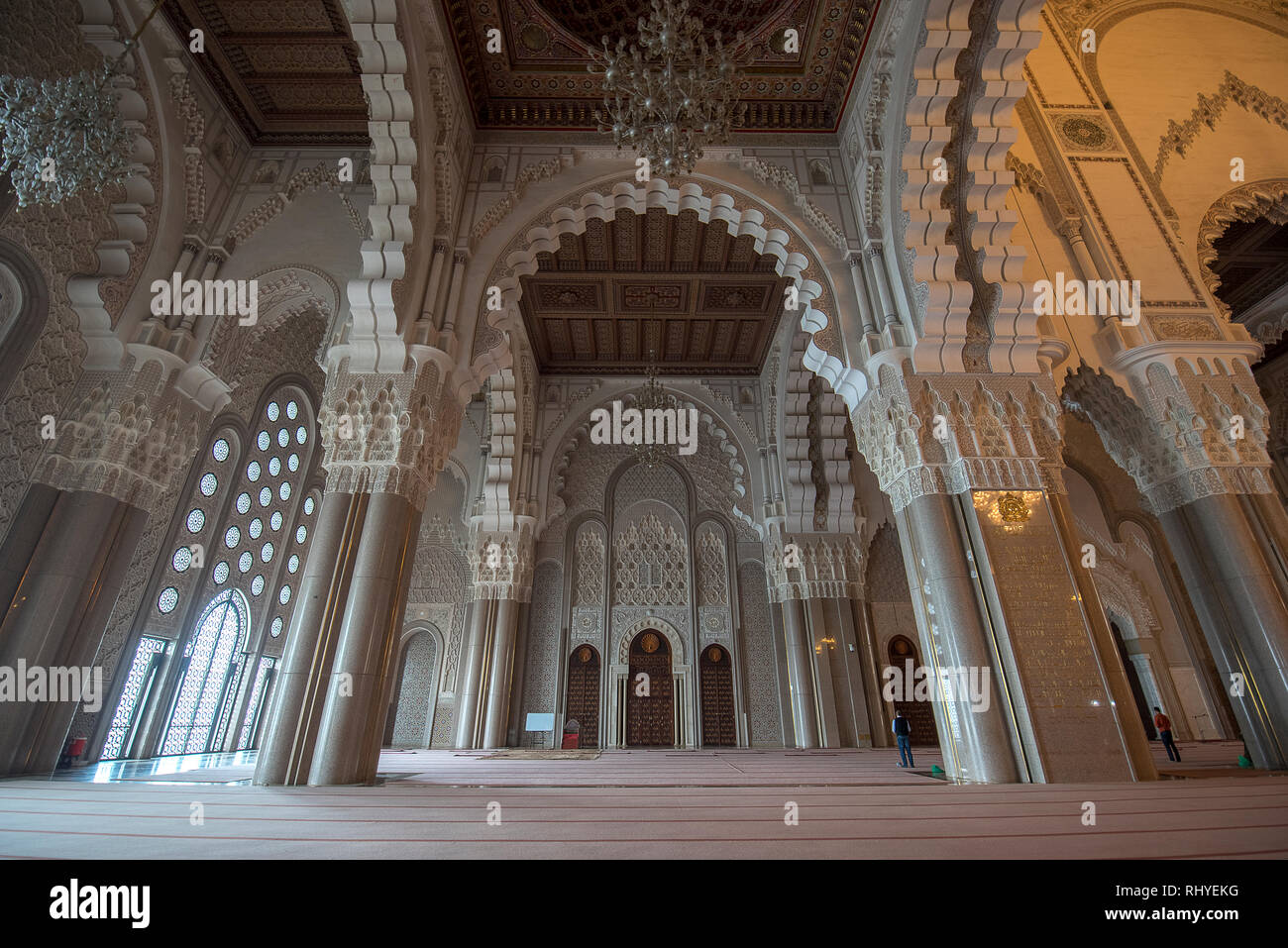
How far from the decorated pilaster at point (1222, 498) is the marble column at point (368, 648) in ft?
21.7

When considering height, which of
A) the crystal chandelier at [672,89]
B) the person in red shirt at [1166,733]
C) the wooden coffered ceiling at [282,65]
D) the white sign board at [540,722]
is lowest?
the person in red shirt at [1166,733]

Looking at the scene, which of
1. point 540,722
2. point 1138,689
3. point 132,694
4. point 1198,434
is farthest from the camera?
point 1138,689

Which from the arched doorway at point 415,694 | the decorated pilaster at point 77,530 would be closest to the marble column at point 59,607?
the decorated pilaster at point 77,530

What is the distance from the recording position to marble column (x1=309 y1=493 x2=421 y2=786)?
13.5 feet

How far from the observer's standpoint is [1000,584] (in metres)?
4.64

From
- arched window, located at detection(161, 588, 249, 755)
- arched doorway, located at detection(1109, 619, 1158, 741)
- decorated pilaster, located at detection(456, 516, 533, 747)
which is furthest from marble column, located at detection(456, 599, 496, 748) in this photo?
arched doorway, located at detection(1109, 619, 1158, 741)

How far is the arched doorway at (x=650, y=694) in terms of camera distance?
35.2ft

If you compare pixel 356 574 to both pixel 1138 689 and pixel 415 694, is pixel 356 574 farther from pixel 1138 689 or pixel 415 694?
pixel 1138 689

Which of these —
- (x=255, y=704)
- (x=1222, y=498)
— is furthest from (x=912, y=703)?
(x=255, y=704)

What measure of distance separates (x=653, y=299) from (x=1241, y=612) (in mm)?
8233

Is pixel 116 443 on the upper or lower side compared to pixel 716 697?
upper

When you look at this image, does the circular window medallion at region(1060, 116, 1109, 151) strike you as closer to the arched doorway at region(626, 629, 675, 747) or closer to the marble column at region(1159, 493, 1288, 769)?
the marble column at region(1159, 493, 1288, 769)

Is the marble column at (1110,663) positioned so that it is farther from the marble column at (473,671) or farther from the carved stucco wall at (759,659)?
the marble column at (473,671)
